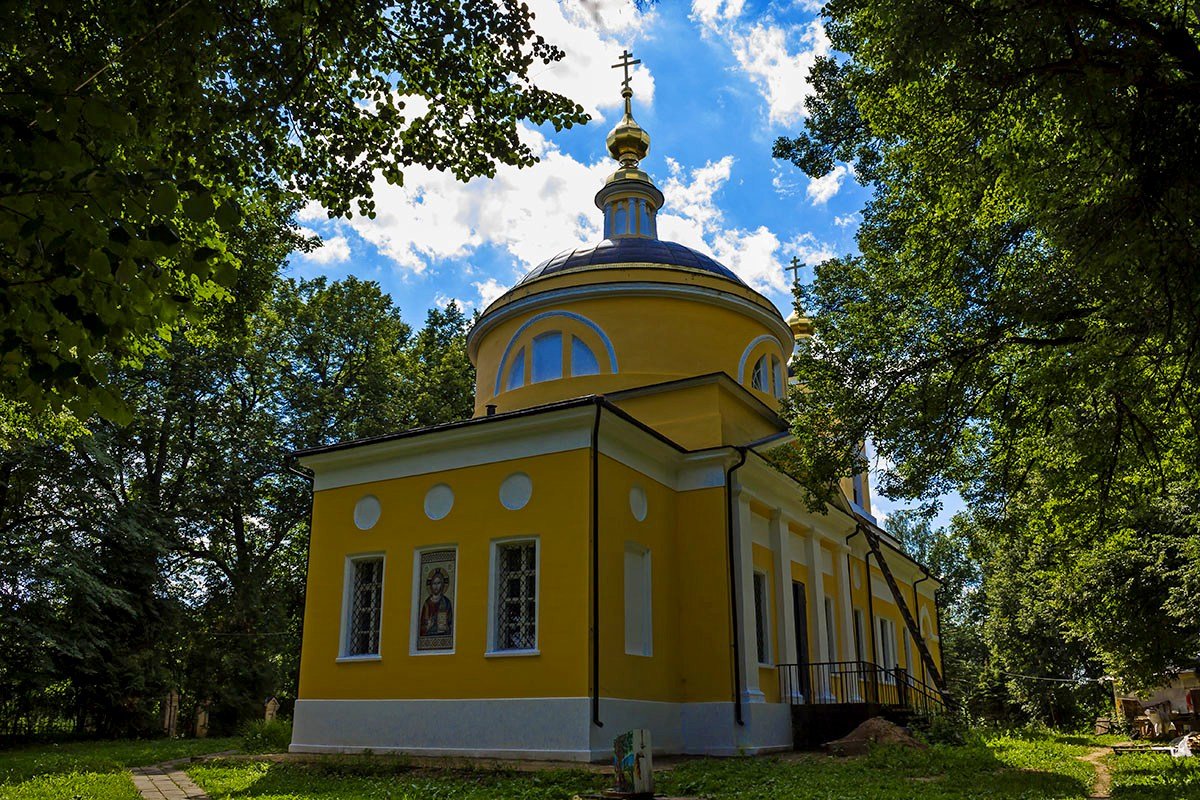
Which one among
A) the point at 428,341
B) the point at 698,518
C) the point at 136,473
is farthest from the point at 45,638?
the point at 428,341

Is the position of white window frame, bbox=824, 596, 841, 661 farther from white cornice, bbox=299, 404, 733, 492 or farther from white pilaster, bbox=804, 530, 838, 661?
white cornice, bbox=299, 404, 733, 492

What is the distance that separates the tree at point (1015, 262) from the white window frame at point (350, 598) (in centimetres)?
647

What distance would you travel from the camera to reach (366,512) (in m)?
14.2

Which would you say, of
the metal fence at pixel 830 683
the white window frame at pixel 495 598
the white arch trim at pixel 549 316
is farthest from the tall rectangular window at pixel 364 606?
the metal fence at pixel 830 683

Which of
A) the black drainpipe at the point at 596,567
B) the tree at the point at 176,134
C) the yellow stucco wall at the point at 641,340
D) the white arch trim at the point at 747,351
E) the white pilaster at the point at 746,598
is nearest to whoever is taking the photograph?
the tree at the point at 176,134

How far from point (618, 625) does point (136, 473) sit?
16.9 m

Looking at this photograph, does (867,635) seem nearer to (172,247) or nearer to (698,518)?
(698,518)

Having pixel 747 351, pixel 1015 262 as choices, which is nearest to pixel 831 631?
pixel 747 351

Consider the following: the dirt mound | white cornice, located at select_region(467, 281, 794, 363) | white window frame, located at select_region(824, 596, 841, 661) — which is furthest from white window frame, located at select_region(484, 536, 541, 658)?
white window frame, located at select_region(824, 596, 841, 661)

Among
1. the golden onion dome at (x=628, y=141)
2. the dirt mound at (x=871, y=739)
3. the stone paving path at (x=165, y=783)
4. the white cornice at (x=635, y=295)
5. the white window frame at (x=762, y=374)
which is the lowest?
the stone paving path at (x=165, y=783)

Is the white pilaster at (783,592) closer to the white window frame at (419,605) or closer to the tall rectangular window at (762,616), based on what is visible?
the tall rectangular window at (762,616)

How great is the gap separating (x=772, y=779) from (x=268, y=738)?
9.40m

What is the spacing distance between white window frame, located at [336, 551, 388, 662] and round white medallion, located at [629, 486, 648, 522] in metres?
3.80

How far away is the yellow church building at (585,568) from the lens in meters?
12.1
